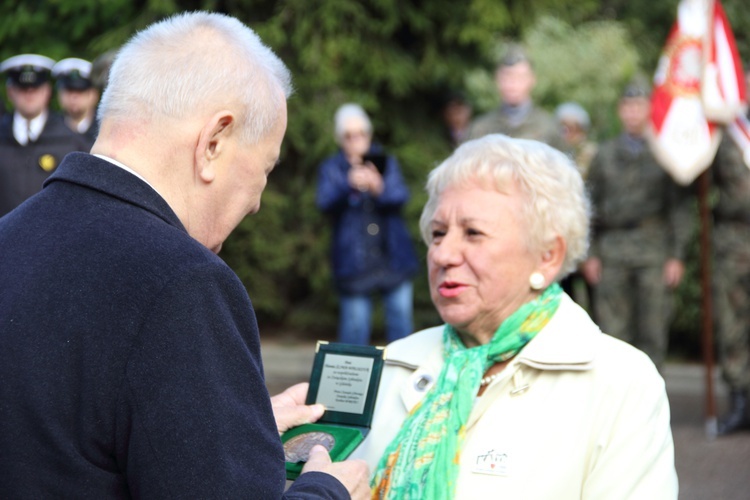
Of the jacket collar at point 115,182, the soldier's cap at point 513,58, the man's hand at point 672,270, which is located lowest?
the man's hand at point 672,270

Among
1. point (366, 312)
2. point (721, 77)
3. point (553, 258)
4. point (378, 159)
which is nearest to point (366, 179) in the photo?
point (378, 159)

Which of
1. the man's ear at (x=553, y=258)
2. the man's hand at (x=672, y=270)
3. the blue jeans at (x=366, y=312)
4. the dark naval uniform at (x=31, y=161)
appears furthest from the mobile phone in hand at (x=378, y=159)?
the man's ear at (x=553, y=258)

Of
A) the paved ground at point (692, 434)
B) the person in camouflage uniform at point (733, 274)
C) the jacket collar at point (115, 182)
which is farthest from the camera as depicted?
the person in camouflage uniform at point (733, 274)

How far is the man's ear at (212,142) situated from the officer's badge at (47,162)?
388 cm

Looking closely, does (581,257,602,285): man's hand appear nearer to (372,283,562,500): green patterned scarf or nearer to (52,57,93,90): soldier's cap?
(52,57,93,90): soldier's cap

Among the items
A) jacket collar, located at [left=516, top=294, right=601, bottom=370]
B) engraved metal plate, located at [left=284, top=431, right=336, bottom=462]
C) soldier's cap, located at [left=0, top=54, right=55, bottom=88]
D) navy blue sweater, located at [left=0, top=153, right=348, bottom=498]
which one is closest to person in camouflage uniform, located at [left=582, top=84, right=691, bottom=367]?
soldier's cap, located at [left=0, top=54, right=55, bottom=88]

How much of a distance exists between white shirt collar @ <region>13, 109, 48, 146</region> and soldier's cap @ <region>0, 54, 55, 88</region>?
20cm

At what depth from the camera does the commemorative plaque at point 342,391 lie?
2.54 m

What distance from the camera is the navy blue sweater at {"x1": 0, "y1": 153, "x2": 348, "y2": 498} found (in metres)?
1.73

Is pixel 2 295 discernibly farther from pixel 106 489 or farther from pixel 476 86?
pixel 476 86

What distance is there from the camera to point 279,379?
9.76 m

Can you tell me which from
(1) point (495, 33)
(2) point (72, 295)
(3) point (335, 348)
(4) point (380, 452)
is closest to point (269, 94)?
(2) point (72, 295)

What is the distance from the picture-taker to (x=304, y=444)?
2465 millimetres

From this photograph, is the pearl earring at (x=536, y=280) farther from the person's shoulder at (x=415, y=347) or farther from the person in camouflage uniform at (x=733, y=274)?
the person in camouflage uniform at (x=733, y=274)
